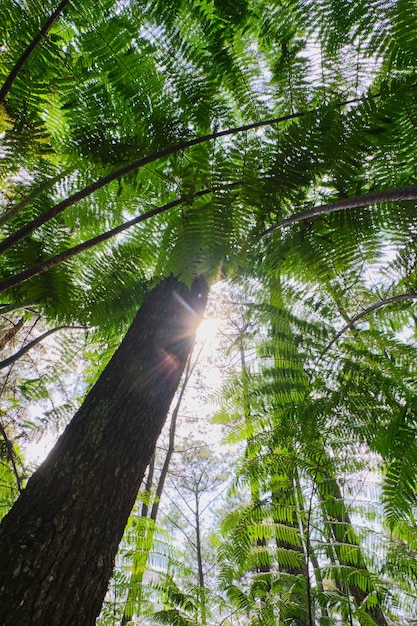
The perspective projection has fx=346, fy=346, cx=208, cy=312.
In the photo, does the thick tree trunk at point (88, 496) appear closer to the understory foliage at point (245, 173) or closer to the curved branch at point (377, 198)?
the understory foliage at point (245, 173)

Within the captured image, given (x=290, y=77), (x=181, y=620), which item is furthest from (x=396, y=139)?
(x=181, y=620)

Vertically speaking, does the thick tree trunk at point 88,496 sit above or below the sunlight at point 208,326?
below

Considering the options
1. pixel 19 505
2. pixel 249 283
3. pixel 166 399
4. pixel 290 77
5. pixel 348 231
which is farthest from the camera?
pixel 249 283

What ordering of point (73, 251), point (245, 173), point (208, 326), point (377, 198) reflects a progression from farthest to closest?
point (208, 326) → point (245, 173) → point (73, 251) → point (377, 198)

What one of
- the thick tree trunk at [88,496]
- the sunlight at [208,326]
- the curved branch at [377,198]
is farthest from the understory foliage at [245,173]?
the sunlight at [208,326]

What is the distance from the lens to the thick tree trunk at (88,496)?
82 cm

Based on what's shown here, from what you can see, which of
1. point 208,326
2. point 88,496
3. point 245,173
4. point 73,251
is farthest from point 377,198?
point 208,326

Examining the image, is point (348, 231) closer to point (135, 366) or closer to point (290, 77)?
point (290, 77)

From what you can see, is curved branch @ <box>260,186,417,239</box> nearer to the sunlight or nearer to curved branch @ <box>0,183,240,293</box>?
curved branch @ <box>0,183,240,293</box>

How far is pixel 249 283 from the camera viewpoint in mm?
1731

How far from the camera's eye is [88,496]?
0.99m

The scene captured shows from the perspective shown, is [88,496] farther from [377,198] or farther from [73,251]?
[377,198]

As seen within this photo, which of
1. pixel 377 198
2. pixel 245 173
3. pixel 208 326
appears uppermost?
pixel 208 326

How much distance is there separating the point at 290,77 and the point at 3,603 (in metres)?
1.75
